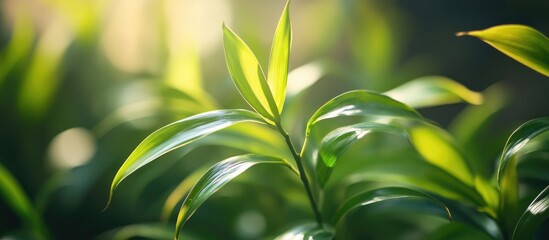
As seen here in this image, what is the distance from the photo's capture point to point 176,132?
0.50 m

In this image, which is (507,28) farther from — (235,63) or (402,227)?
(402,227)

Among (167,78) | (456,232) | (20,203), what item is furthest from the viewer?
(167,78)

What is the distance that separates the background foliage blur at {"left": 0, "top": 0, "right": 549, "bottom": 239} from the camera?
882mm

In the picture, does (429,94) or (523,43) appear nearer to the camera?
(523,43)

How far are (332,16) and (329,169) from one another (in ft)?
2.30

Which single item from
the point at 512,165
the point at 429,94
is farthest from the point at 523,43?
the point at 429,94

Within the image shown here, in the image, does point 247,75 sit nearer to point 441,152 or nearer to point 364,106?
point 364,106

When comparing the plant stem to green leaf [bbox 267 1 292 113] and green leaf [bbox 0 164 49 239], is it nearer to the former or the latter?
green leaf [bbox 267 1 292 113]

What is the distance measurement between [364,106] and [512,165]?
161mm

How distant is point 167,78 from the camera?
3.22ft

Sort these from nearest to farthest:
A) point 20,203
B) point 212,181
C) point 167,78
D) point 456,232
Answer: point 212,181 → point 456,232 → point 20,203 → point 167,78

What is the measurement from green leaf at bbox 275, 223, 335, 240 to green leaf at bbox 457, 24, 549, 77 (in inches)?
8.8

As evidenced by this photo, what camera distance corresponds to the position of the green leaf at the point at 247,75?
520 millimetres

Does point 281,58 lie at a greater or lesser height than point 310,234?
greater
